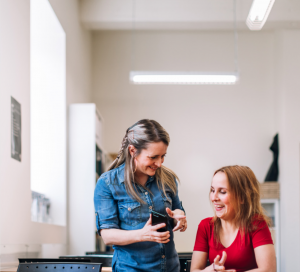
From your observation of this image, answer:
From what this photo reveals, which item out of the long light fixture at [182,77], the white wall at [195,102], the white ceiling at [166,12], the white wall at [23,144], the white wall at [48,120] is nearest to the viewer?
the white wall at [23,144]

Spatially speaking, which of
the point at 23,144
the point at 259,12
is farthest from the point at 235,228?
the point at 259,12

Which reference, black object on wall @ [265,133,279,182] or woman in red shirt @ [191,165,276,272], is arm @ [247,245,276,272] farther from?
black object on wall @ [265,133,279,182]

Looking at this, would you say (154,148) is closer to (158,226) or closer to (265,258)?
(158,226)

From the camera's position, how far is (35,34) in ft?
15.2

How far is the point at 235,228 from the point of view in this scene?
6.27ft

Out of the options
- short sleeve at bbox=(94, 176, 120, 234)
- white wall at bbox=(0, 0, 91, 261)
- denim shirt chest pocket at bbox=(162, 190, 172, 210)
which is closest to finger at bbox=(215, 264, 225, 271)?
denim shirt chest pocket at bbox=(162, 190, 172, 210)

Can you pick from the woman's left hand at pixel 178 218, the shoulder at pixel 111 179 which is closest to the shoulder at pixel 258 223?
the woman's left hand at pixel 178 218

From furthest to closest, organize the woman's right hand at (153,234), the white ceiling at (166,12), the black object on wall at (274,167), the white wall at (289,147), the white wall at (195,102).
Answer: the white wall at (195,102) < the black object on wall at (274,167) < the white wall at (289,147) < the white ceiling at (166,12) < the woman's right hand at (153,234)

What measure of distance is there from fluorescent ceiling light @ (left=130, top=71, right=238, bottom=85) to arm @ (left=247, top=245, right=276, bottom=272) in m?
3.29

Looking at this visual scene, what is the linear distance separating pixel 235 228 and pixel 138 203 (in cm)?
48

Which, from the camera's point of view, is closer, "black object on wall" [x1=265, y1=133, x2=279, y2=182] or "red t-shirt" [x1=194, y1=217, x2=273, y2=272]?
"red t-shirt" [x1=194, y1=217, x2=273, y2=272]

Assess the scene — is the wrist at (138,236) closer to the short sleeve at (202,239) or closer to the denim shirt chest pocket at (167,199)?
the denim shirt chest pocket at (167,199)

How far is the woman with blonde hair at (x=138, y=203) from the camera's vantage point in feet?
5.82

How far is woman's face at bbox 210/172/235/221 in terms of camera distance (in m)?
1.90
